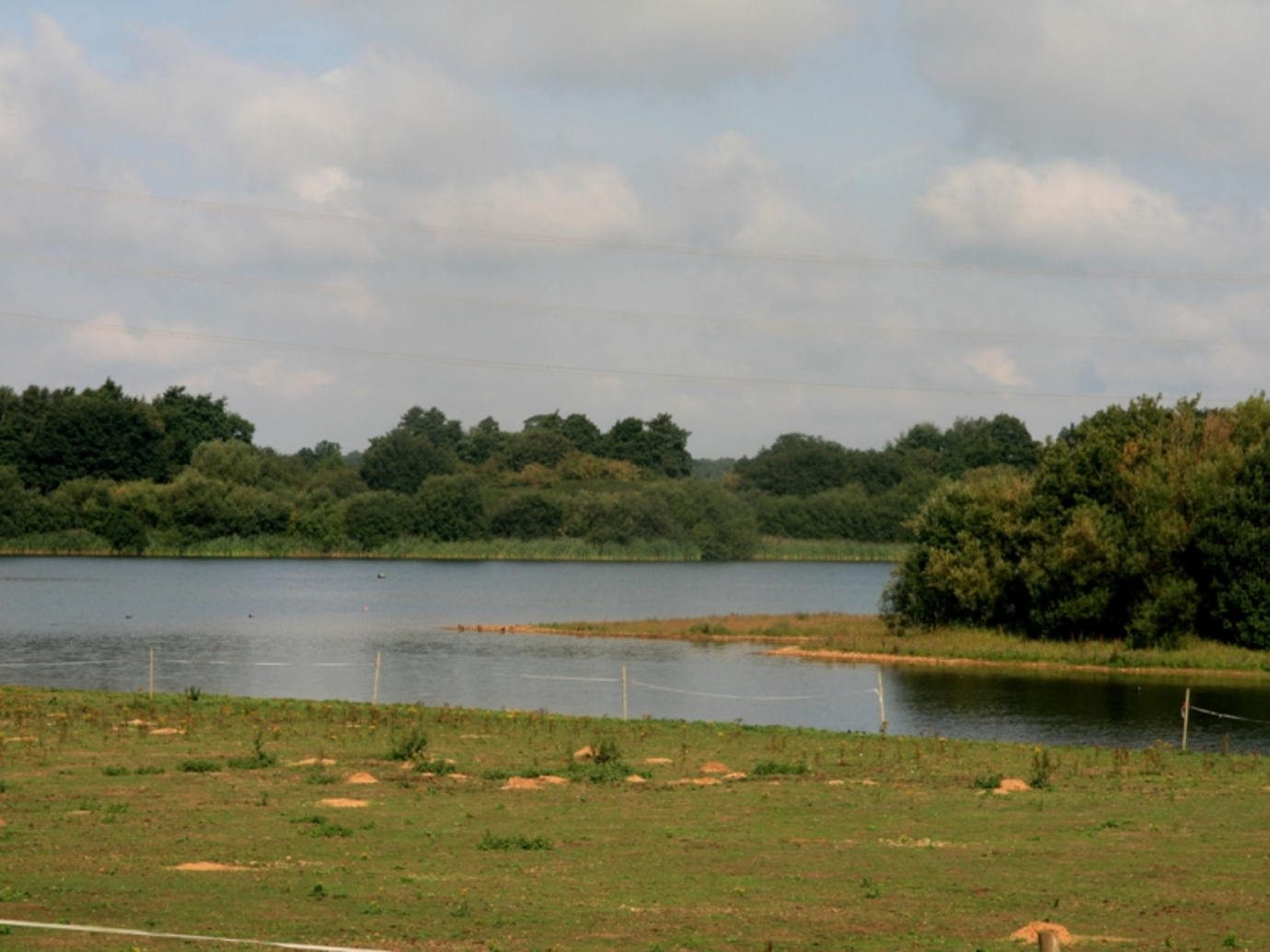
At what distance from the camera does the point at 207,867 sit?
17.3 m

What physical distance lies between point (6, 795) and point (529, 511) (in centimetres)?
15483

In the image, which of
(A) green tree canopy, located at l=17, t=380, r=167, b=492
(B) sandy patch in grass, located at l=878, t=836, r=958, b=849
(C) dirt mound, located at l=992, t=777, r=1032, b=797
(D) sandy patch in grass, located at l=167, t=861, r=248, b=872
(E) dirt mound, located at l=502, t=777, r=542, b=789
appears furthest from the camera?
(A) green tree canopy, located at l=17, t=380, r=167, b=492

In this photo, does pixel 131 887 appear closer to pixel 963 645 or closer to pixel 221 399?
pixel 963 645

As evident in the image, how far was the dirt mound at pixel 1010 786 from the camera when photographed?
25578 millimetres

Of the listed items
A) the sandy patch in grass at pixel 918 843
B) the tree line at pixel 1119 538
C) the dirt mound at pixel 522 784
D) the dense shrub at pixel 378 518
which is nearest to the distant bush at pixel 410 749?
the dirt mound at pixel 522 784

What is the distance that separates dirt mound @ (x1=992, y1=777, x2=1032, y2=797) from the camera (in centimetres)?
2558

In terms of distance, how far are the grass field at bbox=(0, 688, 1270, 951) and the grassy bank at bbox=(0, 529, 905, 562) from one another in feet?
421

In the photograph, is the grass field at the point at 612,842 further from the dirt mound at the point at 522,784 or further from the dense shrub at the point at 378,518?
the dense shrub at the point at 378,518

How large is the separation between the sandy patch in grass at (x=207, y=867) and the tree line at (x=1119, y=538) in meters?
56.3

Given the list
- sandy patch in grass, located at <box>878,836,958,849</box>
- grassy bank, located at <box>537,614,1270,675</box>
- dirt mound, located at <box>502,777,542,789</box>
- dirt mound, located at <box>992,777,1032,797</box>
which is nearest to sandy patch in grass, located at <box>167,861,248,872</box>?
dirt mound, located at <box>502,777,542,789</box>

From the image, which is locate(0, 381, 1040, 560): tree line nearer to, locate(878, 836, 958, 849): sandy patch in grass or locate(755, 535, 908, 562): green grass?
locate(755, 535, 908, 562): green grass

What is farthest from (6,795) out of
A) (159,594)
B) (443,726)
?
(159,594)

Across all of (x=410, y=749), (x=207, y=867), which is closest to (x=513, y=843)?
(x=207, y=867)

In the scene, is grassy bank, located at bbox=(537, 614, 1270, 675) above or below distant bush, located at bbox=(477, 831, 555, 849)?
below
